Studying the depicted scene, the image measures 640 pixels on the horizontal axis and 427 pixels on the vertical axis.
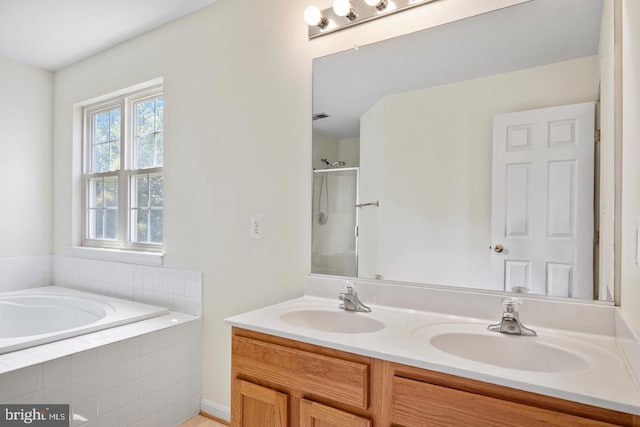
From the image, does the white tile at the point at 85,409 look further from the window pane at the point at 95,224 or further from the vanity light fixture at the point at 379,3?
the vanity light fixture at the point at 379,3

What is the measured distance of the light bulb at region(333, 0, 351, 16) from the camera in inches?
67.6

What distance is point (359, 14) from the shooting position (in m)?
1.74

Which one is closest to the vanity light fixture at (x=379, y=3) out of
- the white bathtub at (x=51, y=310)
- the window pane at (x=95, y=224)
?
the white bathtub at (x=51, y=310)

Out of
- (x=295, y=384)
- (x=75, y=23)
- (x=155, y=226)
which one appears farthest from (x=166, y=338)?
(x=75, y=23)

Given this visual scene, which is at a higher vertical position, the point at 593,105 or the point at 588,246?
the point at 593,105

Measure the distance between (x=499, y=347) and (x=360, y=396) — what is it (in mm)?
Answer: 507

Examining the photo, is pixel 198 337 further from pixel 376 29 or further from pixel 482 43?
pixel 482 43

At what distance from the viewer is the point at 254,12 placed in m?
2.12

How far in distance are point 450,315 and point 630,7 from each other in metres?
1.13

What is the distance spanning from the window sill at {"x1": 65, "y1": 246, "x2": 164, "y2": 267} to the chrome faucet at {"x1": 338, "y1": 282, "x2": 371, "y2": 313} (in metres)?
1.49

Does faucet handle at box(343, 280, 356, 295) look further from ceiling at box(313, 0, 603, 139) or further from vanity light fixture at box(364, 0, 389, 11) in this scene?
vanity light fixture at box(364, 0, 389, 11)

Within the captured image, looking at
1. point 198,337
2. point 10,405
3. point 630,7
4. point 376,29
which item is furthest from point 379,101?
point 10,405

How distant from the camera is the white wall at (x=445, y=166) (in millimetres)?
1374

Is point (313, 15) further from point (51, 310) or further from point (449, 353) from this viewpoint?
point (51, 310)
